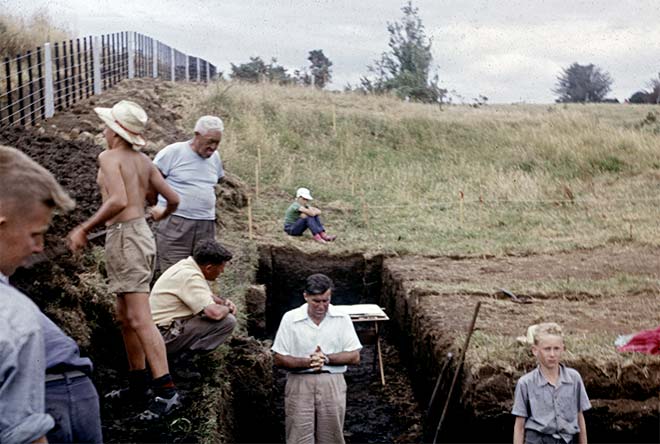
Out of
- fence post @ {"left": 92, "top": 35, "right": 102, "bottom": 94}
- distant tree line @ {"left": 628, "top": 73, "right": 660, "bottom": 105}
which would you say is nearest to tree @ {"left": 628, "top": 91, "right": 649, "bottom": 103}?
distant tree line @ {"left": 628, "top": 73, "right": 660, "bottom": 105}

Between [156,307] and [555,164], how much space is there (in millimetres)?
17434

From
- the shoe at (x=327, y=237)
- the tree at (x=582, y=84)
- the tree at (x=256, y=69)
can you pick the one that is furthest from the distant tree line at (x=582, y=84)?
the shoe at (x=327, y=237)

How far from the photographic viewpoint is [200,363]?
21.7 ft

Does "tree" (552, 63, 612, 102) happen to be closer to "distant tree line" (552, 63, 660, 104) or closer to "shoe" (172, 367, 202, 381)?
"distant tree line" (552, 63, 660, 104)

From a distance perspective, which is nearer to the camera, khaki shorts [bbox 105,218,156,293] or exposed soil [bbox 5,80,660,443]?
khaki shorts [bbox 105,218,156,293]

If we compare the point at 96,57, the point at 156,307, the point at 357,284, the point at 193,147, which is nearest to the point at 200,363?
the point at 156,307

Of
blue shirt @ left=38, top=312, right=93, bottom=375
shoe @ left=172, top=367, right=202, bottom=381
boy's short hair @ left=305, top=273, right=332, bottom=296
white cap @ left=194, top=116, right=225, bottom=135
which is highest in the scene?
white cap @ left=194, top=116, right=225, bottom=135

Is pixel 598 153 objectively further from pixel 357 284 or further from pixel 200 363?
pixel 200 363

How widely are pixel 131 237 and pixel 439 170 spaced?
54.4 ft

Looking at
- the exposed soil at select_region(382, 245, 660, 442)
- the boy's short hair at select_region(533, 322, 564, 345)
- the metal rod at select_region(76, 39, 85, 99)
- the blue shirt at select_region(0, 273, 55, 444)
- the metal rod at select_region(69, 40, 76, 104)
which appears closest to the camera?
the blue shirt at select_region(0, 273, 55, 444)

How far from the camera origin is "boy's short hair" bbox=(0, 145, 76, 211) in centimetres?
218

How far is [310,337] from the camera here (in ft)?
20.3

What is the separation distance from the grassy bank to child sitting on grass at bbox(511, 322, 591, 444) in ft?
25.0

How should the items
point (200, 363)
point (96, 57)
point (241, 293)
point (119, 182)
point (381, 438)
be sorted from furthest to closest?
point (96, 57), point (241, 293), point (381, 438), point (200, 363), point (119, 182)
